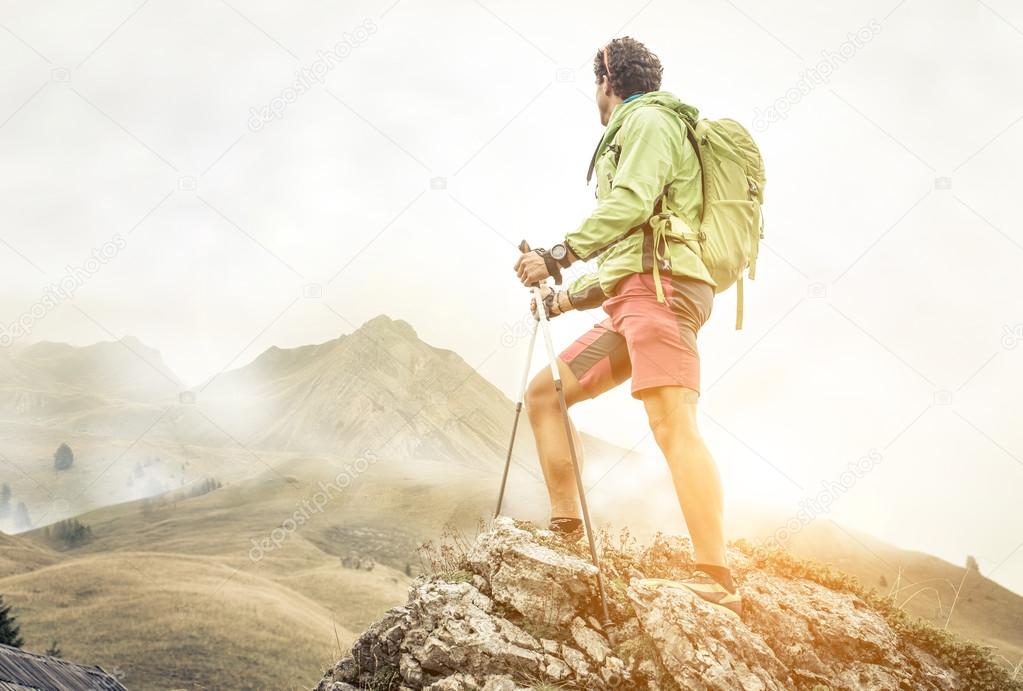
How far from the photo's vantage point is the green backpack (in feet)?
16.6

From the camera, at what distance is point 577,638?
190 inches

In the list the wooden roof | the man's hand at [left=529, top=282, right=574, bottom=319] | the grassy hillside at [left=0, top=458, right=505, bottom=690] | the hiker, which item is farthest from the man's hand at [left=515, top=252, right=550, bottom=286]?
the grassy hillside at [left=0, top=458, right=505, bottom=690]

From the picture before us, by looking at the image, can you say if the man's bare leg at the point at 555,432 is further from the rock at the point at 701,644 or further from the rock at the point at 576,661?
the rock at the point at 576,661

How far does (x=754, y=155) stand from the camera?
5.19 m

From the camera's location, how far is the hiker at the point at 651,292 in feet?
15.8

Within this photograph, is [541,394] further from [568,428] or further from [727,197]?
[727,197]

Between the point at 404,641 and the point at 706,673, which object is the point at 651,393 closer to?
the point at 706,673

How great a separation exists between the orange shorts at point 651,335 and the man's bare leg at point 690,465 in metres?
0.10

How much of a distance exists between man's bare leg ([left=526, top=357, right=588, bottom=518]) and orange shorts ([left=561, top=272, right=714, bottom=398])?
0.10m

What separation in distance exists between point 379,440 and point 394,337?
3573 centimetres

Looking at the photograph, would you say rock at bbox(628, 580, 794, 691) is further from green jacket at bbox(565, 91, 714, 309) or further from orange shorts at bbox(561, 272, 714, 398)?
green jacket at bbox(565, 91, 714, 309)

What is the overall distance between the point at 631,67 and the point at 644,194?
3.48 ft

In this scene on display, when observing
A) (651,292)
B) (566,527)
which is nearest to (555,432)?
(566,527)

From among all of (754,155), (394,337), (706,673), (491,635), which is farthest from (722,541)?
(394,337)
